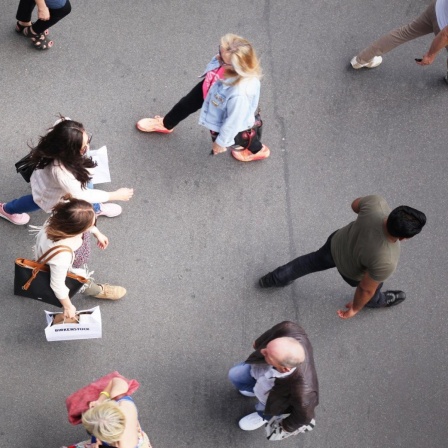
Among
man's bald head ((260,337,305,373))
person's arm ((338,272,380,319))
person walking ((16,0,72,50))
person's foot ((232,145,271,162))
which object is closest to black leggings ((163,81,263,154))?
person's foot ((232,145,271,162))

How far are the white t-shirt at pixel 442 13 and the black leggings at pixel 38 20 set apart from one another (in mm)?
3337

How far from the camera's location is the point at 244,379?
4.60 metres

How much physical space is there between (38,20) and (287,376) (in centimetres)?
388

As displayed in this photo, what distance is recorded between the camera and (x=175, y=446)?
4.70m

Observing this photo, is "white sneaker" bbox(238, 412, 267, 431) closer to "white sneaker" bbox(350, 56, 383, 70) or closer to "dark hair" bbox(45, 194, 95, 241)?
"dark hair" bbox(45, 194, 95, 241)

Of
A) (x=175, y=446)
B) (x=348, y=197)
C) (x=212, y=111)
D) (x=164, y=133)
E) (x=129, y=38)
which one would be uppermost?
(x=129, y=38)

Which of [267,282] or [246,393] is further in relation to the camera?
[267,282]

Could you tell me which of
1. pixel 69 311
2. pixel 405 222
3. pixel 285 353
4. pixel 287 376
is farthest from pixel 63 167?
pixel 405 222

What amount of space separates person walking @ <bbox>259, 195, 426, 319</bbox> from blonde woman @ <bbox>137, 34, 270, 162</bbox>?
1.10m

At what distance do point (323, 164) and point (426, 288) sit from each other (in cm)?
150

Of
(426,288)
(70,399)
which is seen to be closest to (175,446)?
(70,399)

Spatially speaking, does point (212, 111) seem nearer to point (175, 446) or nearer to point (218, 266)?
point (218, 266)

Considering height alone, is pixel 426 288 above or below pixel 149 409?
above

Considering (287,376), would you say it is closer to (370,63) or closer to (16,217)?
(16,217)
